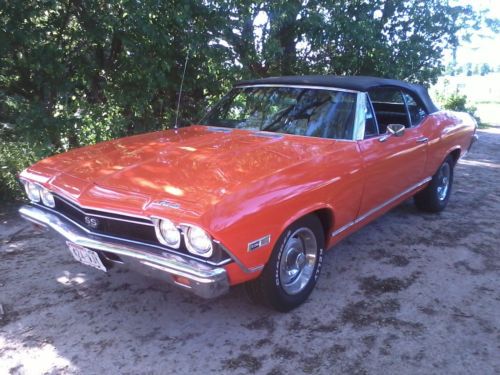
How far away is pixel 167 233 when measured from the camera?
259 cm

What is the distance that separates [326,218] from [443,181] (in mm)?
2867

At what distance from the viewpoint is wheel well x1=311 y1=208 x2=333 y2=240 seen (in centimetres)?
327

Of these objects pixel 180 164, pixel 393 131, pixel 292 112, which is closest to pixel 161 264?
pixel 180 164

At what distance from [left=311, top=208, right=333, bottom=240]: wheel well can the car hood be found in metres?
0.41

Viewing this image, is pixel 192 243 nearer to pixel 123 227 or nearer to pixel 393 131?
pixel 123 227

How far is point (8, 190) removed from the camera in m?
5.93

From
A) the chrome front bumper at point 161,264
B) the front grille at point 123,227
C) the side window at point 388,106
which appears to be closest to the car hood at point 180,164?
the front grille at point 123,227

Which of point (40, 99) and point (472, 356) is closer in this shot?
point (472, 356)

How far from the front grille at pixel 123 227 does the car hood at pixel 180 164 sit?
12 cm

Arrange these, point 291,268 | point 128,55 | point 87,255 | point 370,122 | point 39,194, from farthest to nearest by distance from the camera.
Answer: point 128,55, point 370,122, point 39,194, point 291,268, point 87,255

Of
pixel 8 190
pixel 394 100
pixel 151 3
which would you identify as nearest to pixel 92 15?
pixel 151 3

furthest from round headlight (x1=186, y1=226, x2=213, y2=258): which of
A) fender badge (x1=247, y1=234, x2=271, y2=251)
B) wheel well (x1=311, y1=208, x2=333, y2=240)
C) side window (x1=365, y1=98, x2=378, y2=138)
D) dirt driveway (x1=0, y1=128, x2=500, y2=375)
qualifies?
side window (x1=365, y1=98, x2=378, y2=138)

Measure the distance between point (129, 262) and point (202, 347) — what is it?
71cm

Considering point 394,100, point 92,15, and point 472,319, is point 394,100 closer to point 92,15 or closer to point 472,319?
point 472,319
